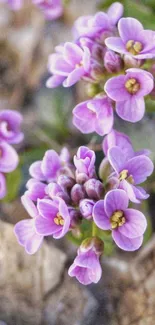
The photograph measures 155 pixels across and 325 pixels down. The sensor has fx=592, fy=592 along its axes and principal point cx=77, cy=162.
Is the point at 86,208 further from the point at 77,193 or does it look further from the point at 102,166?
the point at 102,166

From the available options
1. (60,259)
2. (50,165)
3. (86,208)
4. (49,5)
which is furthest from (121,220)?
(49,5)

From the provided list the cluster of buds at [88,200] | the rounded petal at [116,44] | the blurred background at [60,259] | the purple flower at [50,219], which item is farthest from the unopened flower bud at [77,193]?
the rounded petal at [116,44]

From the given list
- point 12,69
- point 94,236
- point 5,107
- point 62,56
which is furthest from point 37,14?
point 94,236

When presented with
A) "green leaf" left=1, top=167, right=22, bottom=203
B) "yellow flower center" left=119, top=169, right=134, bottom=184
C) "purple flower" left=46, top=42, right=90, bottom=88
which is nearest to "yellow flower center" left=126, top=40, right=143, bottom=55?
"purple flower" left=46, top=42, right=90, bottom=88

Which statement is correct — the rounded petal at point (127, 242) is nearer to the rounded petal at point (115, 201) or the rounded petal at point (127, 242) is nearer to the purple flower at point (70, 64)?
the rounded petal at point (115, 201)

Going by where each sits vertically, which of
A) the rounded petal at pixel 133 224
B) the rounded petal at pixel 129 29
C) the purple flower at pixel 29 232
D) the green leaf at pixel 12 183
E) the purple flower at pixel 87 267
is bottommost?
the green leaf at pixel 12 183

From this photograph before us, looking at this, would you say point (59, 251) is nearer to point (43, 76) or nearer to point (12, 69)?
point (43, 76)

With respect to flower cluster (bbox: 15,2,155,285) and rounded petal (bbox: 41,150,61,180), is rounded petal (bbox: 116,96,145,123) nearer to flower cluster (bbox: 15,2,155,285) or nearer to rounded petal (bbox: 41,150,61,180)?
→ flower cluster (bbox: 15,2,155,285)
